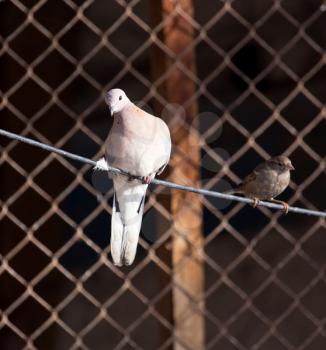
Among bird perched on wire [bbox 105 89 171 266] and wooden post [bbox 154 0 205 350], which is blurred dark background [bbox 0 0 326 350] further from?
bird perched on wire [bbox 105 89 171 266]

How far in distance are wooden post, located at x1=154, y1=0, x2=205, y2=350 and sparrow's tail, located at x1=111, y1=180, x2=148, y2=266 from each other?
1.61 feet

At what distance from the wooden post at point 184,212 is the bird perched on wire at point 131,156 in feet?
1.70

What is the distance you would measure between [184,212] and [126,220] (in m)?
0.58

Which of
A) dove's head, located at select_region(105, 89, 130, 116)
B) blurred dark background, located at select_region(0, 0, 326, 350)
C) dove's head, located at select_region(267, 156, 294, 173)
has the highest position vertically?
dove's head, located at select_region(267, 156, 294, 173)

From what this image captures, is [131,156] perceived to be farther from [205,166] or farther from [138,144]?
[205,166]

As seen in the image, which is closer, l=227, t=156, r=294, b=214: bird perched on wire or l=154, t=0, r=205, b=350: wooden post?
l=227, t=156, r=294, b=214: bird perched on wire

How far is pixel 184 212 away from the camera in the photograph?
6.38 ft

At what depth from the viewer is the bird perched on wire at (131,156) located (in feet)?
4.30

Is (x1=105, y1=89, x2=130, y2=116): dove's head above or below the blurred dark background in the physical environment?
above

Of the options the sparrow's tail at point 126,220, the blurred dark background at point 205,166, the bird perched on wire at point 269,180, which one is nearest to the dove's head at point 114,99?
the sparrow's tail at point 126,220

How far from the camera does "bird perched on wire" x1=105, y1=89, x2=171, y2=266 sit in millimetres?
1311

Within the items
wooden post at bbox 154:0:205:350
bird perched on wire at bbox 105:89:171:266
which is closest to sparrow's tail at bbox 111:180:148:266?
bird perched on wire at bbox 105:89:171:266

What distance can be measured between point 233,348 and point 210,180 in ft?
1.71

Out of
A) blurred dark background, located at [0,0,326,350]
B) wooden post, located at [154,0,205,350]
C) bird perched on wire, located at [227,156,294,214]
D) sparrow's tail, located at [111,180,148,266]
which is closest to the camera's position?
sparrow's tail, located at [111,180,148,266]
